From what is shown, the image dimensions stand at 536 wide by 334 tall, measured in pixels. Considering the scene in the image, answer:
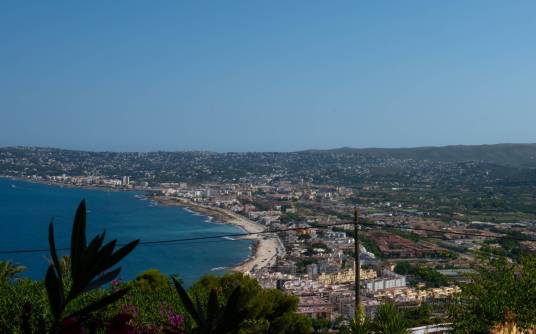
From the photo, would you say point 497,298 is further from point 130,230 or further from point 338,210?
point 338,210

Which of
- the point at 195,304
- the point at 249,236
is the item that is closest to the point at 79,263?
the point at 195,304

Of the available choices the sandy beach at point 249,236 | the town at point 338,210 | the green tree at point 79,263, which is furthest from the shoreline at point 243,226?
the green tree at point 79,263

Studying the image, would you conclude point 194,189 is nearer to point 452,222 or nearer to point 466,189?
point 466,189

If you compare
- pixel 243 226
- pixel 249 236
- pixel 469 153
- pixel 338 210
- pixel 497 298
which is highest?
pixel 469 153

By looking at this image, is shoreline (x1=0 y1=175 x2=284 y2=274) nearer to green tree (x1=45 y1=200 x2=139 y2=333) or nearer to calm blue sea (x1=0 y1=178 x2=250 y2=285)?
calm blue sea (x1=0 y1=178 x2=250 y2=285)

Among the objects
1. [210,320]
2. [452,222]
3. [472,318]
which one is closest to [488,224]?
[452,222]

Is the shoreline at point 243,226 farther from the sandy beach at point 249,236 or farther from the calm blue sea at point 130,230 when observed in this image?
the calm blue sea at point 130,230
